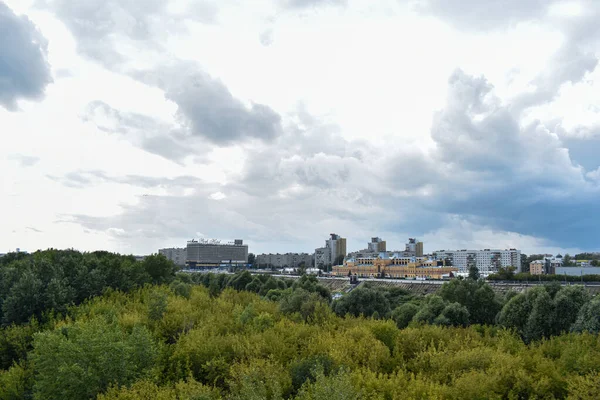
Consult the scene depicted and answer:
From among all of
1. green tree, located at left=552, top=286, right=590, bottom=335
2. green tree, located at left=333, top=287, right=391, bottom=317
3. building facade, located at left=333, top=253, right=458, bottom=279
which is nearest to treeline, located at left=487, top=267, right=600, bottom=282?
building facade, located at left=333, top=253, right=458, bottom=279

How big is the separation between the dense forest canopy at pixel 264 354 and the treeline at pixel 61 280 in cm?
18

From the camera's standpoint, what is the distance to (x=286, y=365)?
21.2 meters

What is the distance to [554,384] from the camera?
62.0ft

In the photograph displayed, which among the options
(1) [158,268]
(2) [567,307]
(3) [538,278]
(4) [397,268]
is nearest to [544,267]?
(3) [538,278]

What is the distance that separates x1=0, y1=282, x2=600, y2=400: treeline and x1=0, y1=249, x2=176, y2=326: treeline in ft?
34.7

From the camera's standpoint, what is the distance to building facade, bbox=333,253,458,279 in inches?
5290

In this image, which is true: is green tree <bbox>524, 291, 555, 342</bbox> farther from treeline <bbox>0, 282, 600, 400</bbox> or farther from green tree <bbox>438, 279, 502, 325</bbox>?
green tree <bbox>438, 279, 502, 325</bbox>

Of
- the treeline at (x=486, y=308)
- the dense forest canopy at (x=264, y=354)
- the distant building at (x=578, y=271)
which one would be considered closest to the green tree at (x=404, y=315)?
the treeline at (x=486, y=308)

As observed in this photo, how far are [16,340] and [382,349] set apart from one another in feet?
84.0

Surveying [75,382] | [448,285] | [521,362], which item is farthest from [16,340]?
[448,285]

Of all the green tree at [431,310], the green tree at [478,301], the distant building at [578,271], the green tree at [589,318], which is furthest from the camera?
the distant building at [578,271]

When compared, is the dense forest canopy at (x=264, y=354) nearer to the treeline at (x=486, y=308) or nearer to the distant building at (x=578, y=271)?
the treeline at (x=486, y=308)

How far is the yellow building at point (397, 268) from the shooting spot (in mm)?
134500

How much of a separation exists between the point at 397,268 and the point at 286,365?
5055 inches
